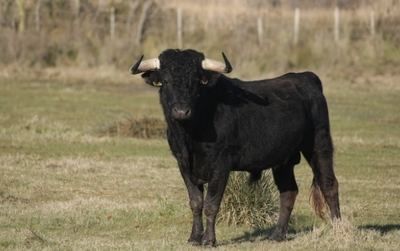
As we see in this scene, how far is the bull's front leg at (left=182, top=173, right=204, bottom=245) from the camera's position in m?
11.7

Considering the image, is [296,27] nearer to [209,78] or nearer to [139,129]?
[139,129]

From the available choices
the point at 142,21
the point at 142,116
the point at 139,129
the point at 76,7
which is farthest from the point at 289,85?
the point at 76,7

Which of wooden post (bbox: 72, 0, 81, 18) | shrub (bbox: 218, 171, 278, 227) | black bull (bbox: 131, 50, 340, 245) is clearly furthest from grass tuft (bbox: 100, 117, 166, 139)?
wooden post (bbox: 72, 0, 81, 18)

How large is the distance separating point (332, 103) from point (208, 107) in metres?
20.1

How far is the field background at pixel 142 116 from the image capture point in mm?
13336

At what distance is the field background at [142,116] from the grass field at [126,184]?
3 centimetres

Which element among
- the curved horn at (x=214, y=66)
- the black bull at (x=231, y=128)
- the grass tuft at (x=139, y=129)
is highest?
the curved horn at (x=214, y=66)

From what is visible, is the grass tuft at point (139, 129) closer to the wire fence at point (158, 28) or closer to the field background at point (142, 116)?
the field background at point (142, 116)

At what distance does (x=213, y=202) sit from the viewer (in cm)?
1163

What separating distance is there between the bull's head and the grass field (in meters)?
1.64

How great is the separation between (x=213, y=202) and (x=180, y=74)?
4.86ft

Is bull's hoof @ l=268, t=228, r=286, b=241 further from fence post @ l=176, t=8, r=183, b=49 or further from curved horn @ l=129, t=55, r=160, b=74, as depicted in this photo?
fence post @ l=176, t=8, r=183, b=49

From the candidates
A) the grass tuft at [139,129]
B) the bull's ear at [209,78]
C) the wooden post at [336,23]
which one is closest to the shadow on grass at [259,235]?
the bull's ear at [209,78]

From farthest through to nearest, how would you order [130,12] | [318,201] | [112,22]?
[130,12] → [112,22] → [318,201]
